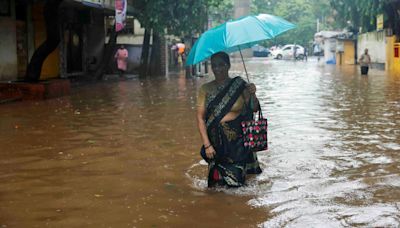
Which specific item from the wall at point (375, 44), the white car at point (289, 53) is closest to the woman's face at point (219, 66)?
the wall at point (375, 44)

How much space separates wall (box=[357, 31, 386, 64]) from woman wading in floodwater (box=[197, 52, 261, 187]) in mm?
27722

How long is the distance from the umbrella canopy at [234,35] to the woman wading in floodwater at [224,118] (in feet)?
0.54

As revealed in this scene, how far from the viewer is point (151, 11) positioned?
2259 centimetres

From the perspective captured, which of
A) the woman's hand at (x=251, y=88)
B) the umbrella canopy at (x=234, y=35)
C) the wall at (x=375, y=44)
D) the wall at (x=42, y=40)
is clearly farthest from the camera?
the wall at (x=375, y=44)

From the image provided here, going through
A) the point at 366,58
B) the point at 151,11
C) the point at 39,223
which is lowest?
the point at 39,223

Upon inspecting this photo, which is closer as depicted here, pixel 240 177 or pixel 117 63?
pixel 240 177

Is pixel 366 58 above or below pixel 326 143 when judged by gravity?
above

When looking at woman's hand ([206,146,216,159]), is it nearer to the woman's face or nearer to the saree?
the saree

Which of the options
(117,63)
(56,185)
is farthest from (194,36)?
(56,185)

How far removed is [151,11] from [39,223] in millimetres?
18706

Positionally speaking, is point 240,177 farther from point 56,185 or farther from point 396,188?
point 56,185

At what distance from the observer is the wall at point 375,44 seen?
1252 inches

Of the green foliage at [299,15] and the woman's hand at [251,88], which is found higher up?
the green foliage at [299,15]

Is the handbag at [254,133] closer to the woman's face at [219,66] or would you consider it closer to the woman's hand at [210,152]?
the woman's hand at [210,152]
